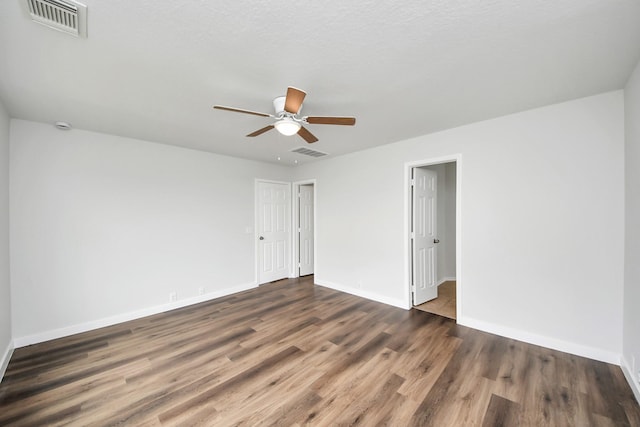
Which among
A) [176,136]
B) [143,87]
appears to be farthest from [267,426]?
[176,136]

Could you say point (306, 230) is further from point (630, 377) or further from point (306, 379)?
point (630, 377)

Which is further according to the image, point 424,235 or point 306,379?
point 424,235

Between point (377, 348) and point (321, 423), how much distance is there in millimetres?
1099

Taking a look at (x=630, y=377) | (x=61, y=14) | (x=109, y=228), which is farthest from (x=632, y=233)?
(x=109, y=228)

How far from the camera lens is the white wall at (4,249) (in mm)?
2297

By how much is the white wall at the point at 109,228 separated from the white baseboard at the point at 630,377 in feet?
15.4

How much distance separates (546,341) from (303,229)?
4217 mm

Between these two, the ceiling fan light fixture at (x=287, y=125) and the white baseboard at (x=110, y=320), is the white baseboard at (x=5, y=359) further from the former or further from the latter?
the ceiling fan light fixture at (x=287, y=125)

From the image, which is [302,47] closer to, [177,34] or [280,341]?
[177,34]

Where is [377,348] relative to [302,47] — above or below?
below

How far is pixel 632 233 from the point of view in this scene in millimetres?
1990

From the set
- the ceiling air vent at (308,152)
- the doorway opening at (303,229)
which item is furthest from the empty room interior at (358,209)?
the doorway opening at (303,229)

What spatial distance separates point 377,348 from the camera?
2.58m

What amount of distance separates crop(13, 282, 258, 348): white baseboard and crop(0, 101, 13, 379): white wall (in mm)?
166
